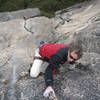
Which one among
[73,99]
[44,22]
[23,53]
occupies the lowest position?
[73,99]

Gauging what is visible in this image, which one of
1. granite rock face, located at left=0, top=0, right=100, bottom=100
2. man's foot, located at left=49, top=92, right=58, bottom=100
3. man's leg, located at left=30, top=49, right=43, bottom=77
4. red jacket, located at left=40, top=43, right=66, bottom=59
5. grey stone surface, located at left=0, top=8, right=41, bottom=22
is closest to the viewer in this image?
man's foot, located at left=49, top=92, right=58, bottom=100

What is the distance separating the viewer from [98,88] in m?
7.88

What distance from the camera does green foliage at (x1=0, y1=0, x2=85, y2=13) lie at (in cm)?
2181

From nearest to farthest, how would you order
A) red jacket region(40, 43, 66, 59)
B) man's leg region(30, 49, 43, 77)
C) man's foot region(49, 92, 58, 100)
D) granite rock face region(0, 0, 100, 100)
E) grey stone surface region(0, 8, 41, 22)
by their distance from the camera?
man's foot region(49, 92, 58, 100), granite rock face region(0, 0, 100, 100), red jacket region(40, 43, 66, 59), man's leg region(30, 49, 43, 77), grey stone surface region(0, 8, 41, 22)

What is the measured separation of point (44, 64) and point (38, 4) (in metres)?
13.9

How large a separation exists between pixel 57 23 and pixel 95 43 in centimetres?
482

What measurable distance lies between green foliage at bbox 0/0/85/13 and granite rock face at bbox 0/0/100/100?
663cm

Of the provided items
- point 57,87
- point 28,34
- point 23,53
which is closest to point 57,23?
point 28,34

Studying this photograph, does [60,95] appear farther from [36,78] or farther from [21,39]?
Result: [21,39]

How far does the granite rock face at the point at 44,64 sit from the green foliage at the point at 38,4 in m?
6.63

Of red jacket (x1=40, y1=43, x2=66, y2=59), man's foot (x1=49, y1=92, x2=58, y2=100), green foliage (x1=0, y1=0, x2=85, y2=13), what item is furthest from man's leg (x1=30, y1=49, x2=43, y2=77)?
green foliage (x1=0, y1=0, x2=85, y2=13)

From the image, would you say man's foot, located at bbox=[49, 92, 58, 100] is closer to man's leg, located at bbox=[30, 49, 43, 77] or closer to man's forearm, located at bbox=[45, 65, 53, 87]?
man's forearm, located at bbox=[45, 65, 53, 87]

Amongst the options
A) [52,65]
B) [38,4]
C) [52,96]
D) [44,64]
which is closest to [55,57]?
[52,65]

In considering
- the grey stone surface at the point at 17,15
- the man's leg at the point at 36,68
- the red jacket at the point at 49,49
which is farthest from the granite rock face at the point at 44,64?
the grey stone surface at the point at 17,15
